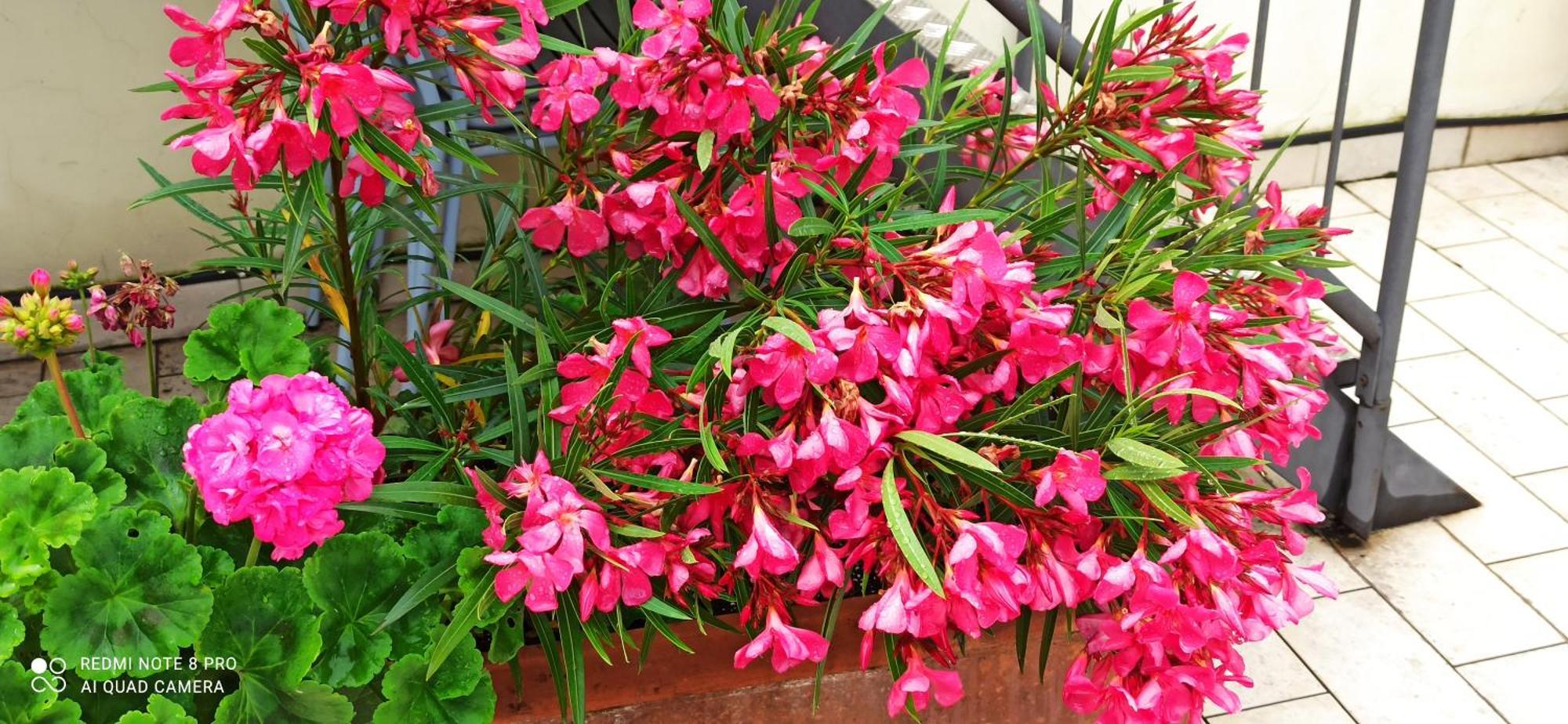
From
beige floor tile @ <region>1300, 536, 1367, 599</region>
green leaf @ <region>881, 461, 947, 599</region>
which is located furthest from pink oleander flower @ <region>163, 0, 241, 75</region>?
beige floor tile @ <region>1300, 536, 1367, 599</region>

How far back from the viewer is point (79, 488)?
1.01 metres

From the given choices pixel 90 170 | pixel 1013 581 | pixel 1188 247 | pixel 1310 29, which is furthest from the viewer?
pixel 1310 29

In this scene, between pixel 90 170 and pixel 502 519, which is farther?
pixel 90 170

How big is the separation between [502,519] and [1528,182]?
3.49 m

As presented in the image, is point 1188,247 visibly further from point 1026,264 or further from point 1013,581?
point 1013,581

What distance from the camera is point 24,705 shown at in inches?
38.0

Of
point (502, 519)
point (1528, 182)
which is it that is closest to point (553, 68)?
point (502, 519)

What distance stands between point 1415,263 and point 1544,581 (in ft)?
3.70

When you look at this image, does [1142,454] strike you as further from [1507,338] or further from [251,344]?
[1507,338]


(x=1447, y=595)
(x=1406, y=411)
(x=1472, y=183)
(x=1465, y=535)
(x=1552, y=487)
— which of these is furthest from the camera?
(x=1472, y=183)

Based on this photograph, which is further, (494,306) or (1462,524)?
(1462,524)

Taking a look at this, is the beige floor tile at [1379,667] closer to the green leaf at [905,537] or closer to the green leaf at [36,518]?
the green leaf at [905,537]

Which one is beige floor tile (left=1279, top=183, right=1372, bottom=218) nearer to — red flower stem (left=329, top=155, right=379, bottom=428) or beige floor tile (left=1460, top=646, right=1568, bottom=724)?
beige floor tile (left=1460, top=646, right=1568, bottom=724)

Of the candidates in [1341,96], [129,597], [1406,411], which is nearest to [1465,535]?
[1406,411]
